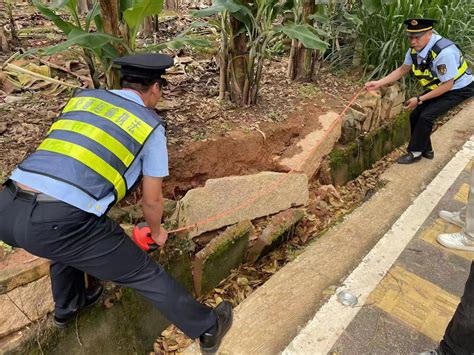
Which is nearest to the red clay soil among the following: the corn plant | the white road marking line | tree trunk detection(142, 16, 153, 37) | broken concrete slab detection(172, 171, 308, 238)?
broken concrete slab detection(172, 171, 308, 238)

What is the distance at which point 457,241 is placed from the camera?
9.52 feet

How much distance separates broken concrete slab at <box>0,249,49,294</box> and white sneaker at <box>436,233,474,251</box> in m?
2.76

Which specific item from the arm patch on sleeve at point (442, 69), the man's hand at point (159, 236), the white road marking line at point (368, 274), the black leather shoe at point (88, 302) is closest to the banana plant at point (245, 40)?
the arm patch on sleeve at point (442, 69)

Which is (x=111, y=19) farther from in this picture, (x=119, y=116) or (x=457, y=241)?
(x=457, y=241)

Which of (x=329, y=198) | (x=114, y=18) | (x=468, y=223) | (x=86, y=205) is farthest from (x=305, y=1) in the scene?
(x=86, y=205)

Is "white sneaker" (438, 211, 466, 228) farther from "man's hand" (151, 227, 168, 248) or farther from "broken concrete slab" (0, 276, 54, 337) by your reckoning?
"broken concrete slab" (0, 276, 54, 337)

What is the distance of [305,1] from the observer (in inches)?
169

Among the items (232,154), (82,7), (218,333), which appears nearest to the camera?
(218,333)

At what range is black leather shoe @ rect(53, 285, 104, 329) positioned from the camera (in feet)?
6.06

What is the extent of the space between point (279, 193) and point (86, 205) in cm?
187

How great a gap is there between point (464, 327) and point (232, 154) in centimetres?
209

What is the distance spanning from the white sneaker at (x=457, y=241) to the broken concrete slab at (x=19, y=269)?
2.76 m

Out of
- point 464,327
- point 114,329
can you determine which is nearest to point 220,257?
point 114,329

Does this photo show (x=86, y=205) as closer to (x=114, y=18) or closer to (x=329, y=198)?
(x=114, y=18)
